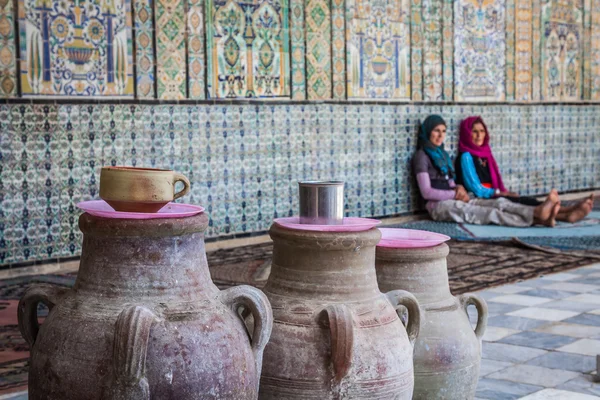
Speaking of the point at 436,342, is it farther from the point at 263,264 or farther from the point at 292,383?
the point at 263,264

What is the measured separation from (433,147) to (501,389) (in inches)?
197

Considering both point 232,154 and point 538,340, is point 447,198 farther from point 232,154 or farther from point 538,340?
point 538,340

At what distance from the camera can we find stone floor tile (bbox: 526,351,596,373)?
3.35 meters

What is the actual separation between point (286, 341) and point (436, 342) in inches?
20.4

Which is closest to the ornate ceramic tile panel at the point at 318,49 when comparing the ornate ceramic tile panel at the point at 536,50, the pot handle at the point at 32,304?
the ornate ceramic tile panel at the point at 536,50

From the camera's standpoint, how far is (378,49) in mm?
7699

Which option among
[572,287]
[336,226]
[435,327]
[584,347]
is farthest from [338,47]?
[336,226]

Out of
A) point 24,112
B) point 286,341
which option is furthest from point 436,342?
point 24,112

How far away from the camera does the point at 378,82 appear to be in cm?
770

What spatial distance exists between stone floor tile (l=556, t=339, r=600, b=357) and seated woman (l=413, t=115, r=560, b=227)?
371cm

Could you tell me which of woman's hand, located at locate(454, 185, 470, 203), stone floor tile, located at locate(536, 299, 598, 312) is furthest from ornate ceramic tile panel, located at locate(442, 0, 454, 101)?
stone floor tile, located at locate(536, 299, 598, 312)

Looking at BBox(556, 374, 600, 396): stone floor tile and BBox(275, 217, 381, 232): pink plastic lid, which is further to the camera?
BBox(556, 374, 600, 396): stone floor tile

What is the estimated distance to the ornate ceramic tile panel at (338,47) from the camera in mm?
7270

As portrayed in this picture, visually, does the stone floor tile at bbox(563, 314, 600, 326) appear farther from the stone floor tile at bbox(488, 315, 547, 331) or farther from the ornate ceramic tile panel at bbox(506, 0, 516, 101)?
the ornate ceramic tile panel at bbox(506, 0, 516, 101)
